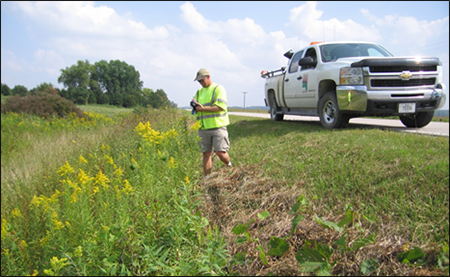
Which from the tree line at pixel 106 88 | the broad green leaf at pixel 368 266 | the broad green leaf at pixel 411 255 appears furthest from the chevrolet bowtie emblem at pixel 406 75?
the tree line at pixel 106 88

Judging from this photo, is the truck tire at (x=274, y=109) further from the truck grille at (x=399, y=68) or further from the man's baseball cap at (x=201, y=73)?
the man's baseball cap at (x=201, y=73)

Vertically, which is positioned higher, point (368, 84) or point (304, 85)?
point (304, 85)

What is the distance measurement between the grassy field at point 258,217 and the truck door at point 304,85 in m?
2.93

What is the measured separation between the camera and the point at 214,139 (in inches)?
200

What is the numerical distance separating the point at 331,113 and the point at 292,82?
2.16 meters

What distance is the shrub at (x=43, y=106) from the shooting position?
51.7ft

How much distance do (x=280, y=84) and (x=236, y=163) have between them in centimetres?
528

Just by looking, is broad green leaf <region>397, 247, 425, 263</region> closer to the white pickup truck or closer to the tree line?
the white pickup truck

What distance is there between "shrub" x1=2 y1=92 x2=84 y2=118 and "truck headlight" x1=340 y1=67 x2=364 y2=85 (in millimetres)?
14137

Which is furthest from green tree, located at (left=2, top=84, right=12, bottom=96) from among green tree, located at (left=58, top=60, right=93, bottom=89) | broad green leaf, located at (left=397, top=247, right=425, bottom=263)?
broad green leaf, located at (left=397, top=247, right=425, bottom=263)

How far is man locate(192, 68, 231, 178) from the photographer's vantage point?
4.93 metres

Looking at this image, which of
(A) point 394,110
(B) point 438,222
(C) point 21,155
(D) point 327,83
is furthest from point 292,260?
(C) point 21,155

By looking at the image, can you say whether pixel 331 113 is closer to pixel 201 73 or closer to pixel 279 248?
pixel 201 73

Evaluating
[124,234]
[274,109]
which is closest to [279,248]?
[124,234]
